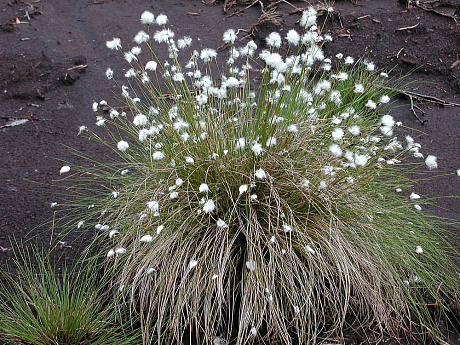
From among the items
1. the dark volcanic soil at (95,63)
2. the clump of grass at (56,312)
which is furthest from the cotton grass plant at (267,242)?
the dark volcanic soil at (95,63)

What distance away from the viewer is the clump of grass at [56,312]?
1.88 m

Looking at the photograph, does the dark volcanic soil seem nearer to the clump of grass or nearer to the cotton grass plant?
the clump of grass

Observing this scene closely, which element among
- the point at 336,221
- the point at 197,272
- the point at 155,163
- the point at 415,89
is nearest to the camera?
the point at 197,272

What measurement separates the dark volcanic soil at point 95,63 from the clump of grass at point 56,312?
0.22m

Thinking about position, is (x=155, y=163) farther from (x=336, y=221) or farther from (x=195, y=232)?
(x=336, y=221)

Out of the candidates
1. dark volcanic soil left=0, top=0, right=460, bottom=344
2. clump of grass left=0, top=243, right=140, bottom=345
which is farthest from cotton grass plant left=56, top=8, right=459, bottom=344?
dark volcanic soil left=0, top=0, right=460, bottom=344

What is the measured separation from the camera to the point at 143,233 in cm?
231

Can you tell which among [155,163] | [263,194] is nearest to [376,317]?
[263,194]

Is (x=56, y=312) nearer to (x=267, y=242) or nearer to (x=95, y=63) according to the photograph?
(x=267, y=242)

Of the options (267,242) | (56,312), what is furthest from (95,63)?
(267,242)

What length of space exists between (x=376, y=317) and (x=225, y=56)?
3.89m

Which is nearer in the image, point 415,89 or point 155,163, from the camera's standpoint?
point 155,163

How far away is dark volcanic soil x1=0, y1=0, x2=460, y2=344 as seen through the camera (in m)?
3.14

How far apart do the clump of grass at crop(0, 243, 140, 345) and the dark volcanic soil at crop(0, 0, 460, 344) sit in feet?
0.72
